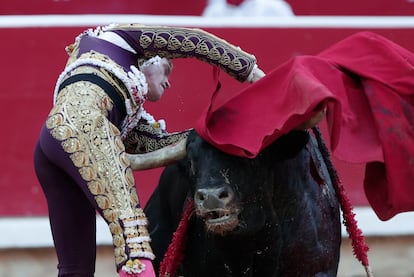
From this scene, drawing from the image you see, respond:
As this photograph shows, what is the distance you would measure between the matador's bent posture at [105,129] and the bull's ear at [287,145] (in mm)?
242

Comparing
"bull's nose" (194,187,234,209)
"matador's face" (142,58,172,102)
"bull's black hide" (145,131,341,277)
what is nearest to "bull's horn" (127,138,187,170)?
"bull's black hide" (145,131,341,277)

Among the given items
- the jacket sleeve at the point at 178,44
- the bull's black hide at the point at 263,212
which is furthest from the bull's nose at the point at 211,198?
the jacket sleeve at the point at 178,44

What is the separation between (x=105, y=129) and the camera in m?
3.36

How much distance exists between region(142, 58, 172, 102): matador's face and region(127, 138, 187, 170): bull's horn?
0.57ft

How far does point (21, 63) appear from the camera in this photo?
218 inches

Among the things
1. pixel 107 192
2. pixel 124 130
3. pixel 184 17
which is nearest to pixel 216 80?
pixel 124 130

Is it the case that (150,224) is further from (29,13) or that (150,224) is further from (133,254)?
(29,13)

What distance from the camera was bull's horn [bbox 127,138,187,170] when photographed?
366 centimetres

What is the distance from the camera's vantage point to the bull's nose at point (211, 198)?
3316 millimetres

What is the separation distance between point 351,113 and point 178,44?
54 cm

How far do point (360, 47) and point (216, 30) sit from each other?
192 centimetres

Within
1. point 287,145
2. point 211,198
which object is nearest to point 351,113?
point 287,145

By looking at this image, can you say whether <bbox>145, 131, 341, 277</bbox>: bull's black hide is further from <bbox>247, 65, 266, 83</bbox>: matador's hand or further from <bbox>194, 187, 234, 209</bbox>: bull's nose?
<bbox>247, 65, 266, 83</bbox>: matador's hand

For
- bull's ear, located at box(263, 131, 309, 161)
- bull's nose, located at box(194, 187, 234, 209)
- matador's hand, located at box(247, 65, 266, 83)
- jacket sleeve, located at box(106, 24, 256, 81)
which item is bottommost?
bull's nose, located at box(194, 187, 234, 209)
